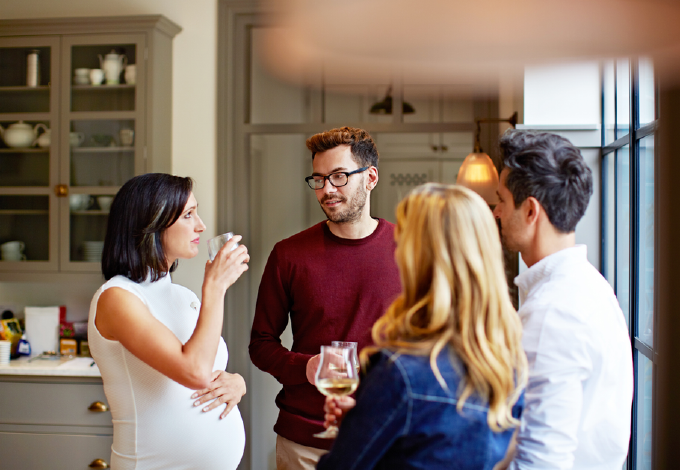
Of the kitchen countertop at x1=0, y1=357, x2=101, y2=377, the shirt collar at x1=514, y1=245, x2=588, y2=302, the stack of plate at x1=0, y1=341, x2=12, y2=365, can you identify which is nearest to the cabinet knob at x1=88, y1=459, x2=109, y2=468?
the kitchen countertop at x1=0, y1=357, x2=101, y2=377

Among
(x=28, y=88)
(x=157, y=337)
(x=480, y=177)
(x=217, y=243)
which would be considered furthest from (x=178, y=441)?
(x=28, y=88)

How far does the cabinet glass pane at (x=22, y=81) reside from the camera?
276 cm

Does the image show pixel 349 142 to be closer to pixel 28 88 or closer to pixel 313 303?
pixel 313 303

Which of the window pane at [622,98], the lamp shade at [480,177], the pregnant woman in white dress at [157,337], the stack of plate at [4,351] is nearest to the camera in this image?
the pregnant woman in white dress at [157,337]

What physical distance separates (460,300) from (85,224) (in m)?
2.44

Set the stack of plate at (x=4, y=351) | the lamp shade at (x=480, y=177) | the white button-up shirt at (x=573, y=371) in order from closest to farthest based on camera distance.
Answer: the white button-up shirt at (x=573, y=371) < the lamp shade at (x=480, y=177) < the stack of plate at (x=4, y=351)

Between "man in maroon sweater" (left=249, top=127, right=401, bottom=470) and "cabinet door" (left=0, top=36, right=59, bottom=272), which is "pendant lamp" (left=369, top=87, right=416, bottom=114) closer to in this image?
"man in maroon sweater" (left=249, top=127, right=401, bottom=470)

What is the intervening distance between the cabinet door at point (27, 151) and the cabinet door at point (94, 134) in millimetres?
76

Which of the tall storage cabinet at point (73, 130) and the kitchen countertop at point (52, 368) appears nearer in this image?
the kitchen countertop at point (52, 368)

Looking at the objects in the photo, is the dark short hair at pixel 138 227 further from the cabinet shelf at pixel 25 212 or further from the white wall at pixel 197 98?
the cabinet shelf at pixel 25 212

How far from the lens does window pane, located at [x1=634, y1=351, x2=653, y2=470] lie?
5.80 feet

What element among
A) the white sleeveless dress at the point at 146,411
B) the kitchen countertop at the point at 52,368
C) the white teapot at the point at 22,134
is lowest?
the kitchen countertop at the point at 52,368

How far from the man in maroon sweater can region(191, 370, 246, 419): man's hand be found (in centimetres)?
13

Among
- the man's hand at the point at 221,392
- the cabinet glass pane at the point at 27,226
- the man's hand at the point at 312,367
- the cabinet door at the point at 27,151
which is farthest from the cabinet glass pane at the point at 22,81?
the man's hand at the point at 312,367
